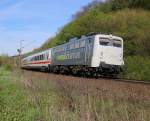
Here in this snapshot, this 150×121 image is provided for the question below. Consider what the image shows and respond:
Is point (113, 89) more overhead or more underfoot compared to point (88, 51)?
more underfoot

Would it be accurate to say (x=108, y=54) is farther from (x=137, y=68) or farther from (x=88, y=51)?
(x=137, y=68)

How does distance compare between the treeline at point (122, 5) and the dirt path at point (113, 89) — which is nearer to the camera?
the dirt path at point (113, 89)

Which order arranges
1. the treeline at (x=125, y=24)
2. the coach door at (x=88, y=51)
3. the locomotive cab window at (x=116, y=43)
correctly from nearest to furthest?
→ the coach door at (x=88, y=51) → the locomotive cab window at (x=116, y=43) → the treeline at (x=125, y=24)

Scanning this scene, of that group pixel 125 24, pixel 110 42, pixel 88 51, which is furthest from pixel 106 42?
pixel 125 24

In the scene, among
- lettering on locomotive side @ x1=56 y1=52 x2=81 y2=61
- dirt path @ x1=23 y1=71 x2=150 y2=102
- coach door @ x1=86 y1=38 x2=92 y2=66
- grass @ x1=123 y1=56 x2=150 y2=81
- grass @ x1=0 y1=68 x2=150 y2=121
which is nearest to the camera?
grass @ x1=0 y1=68 x2=150 y2=121

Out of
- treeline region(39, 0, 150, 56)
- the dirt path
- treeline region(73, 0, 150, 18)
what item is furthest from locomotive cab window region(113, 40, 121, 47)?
treeline region(73, 0, 150, 18)

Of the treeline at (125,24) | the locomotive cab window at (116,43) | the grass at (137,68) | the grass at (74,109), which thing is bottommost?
the grass at (74,109)

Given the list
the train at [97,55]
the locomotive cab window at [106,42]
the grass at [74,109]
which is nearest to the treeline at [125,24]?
the train at [97,55]

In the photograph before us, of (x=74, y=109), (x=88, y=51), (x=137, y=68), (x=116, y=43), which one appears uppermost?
(x=116, y=43)

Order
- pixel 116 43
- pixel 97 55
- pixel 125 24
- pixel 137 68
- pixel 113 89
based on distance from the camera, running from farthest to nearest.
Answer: pixel 125 24 < pixel 137 68 < pixel 116 43 < pixel 97 55 < pixel 113 89

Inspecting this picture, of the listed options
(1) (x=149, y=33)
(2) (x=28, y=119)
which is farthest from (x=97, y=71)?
(2) (x=28, y=119)

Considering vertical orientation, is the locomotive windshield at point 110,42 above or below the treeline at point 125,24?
below

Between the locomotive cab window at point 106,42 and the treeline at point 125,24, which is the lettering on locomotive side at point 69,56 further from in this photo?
the treeline at point 125,24

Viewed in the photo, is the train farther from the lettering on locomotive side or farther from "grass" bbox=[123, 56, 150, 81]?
"grass" bbox=[123, 56, 150, 81]
